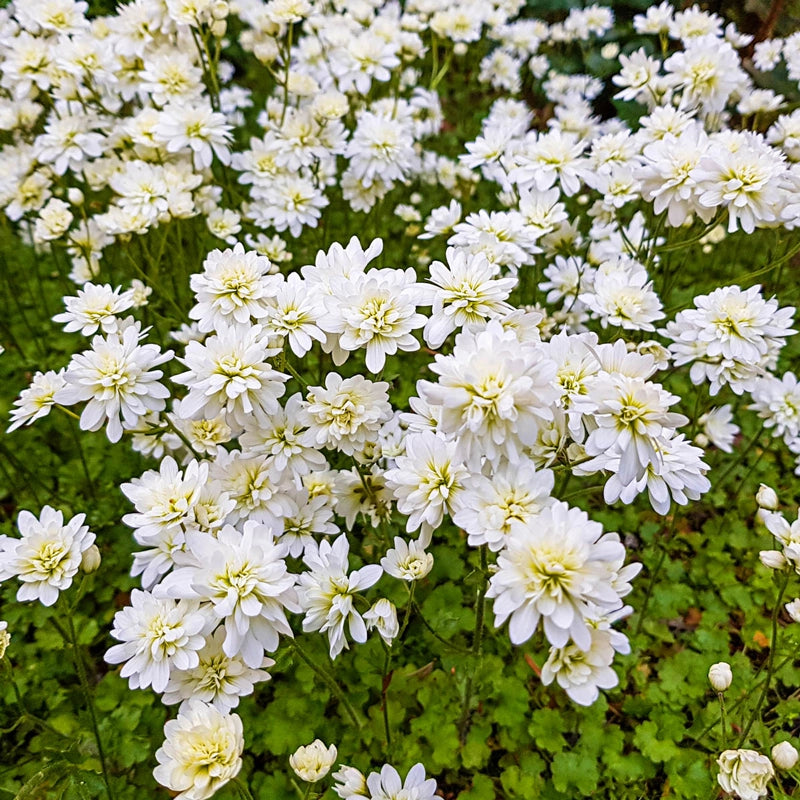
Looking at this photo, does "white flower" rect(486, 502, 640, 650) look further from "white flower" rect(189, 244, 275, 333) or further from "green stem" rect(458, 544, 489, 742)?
"white flower" rect(189, 244, 275, 333)

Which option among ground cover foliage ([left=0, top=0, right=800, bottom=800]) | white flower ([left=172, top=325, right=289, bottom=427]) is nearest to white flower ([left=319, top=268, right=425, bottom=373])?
ground cover foliage ([left=0, top=0, right=800, bottom=800])

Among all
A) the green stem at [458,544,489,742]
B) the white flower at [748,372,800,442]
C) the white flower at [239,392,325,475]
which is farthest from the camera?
the white flower at [748,372,800,442]

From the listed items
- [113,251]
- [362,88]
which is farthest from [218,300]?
[113,251]

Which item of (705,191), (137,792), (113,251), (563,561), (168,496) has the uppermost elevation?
(705,191)

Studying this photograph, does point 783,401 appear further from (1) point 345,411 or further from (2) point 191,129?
(2) point 191,129

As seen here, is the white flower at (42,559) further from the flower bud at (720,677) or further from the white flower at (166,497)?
the flower bud at (720,677)

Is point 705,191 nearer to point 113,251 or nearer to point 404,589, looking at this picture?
point 404,589
